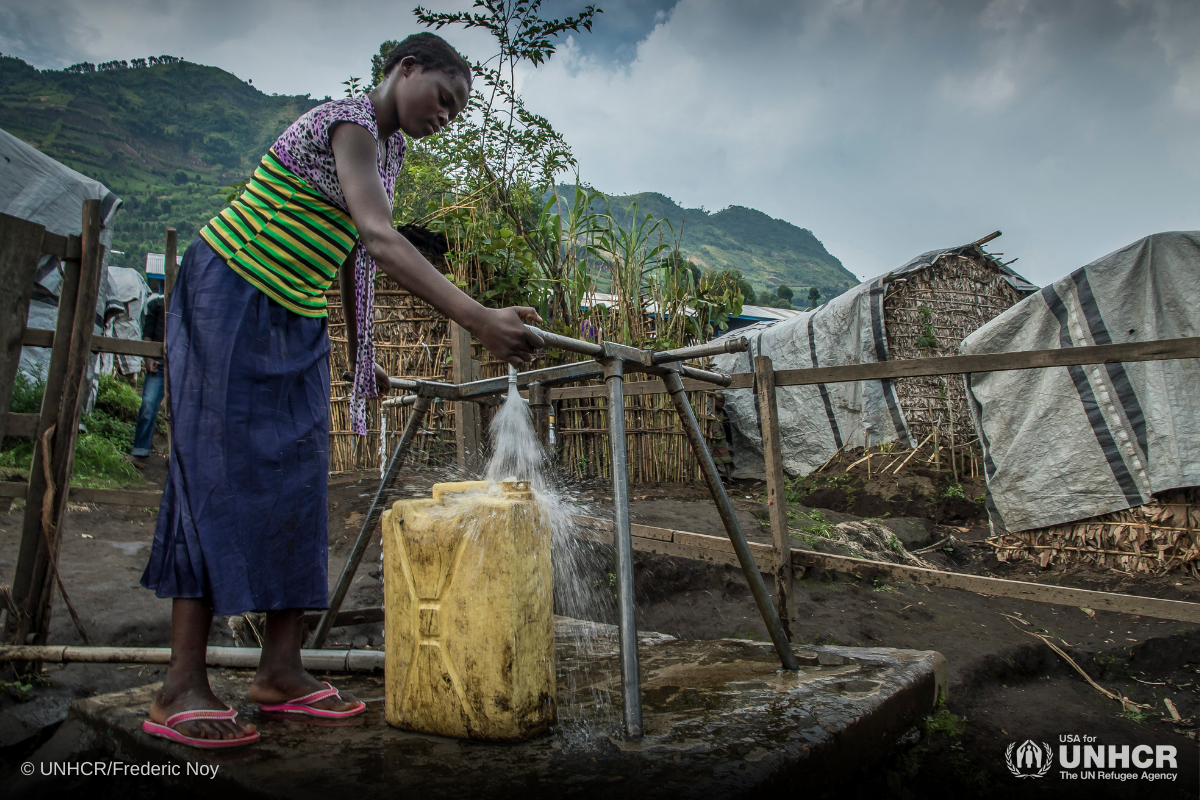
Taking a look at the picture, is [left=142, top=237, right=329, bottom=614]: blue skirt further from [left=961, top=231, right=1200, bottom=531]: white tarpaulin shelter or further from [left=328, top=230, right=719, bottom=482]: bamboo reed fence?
[left=961, top=231, right=1200, bottom=531]: white tarpaulin shelter

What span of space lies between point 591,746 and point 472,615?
1.29 ft

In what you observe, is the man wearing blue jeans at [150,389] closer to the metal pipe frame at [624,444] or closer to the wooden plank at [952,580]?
the metal pipe frame at [624,444]

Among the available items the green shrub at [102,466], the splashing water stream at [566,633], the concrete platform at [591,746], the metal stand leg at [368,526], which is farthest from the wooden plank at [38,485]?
the green shrub at [102,466]

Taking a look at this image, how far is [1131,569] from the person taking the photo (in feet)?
14.2

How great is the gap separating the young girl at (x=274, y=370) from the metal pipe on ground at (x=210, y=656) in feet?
1.48

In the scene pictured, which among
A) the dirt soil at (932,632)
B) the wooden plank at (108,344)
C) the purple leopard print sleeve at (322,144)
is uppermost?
the purple leopard print sleeve at (322,144)

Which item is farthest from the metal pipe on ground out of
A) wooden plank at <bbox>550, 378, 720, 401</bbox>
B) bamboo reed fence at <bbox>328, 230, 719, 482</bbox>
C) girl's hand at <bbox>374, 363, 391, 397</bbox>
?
bamboo reed fence at <bbox>328, 230, 719, 482</bbox>

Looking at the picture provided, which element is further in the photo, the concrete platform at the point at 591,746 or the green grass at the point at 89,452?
the green grass at the point at 89,452

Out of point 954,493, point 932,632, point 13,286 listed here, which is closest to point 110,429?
point 13,286

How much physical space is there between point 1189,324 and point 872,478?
10.5ft

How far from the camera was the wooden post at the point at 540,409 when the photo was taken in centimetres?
219

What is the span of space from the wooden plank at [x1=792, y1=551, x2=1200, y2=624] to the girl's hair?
2.16 m

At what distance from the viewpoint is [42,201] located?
6.75 metres

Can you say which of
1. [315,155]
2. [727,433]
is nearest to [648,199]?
[727,433]
